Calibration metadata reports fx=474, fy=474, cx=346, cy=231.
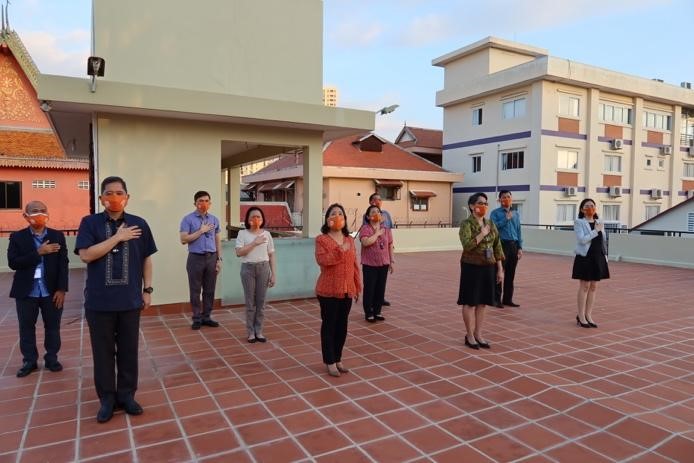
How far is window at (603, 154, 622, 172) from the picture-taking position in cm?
2604

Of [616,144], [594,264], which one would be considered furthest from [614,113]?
[594,264]

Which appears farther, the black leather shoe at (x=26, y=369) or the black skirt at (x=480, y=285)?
the black skirt at (x=480, y=285)

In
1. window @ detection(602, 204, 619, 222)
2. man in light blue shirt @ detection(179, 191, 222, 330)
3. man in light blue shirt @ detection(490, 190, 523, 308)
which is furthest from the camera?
window @ detection(602, 204, 619, 222)

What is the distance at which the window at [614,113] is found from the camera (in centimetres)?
2551

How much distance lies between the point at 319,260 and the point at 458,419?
1.76m

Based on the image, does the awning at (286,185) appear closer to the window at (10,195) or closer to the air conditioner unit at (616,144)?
the window at (10,195)

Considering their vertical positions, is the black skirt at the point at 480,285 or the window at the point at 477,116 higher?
the window at the point at 477,116

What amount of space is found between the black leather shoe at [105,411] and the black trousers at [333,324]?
5.81 ft

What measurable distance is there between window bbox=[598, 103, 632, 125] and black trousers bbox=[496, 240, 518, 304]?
71.4 ft

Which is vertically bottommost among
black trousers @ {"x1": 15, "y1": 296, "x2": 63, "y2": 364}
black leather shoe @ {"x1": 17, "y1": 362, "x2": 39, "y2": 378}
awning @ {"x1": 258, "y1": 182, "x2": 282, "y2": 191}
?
black leather shoe @ {"x1": 17, "y1": 362, "x2": 39, "y2": 378}

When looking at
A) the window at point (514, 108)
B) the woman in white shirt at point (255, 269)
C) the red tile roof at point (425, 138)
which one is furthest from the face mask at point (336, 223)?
the red tile roof at point (425, 138)

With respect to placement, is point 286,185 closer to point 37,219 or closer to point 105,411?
point 37,219

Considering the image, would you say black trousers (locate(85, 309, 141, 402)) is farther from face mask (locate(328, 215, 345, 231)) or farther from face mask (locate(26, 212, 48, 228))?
face mask (locate(328, 215, 345, 231))

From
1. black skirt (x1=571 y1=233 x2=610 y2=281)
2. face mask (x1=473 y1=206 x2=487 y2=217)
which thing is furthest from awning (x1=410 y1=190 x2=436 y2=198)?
face mask (x1=473 y1=206 x2=487 y2=217)
